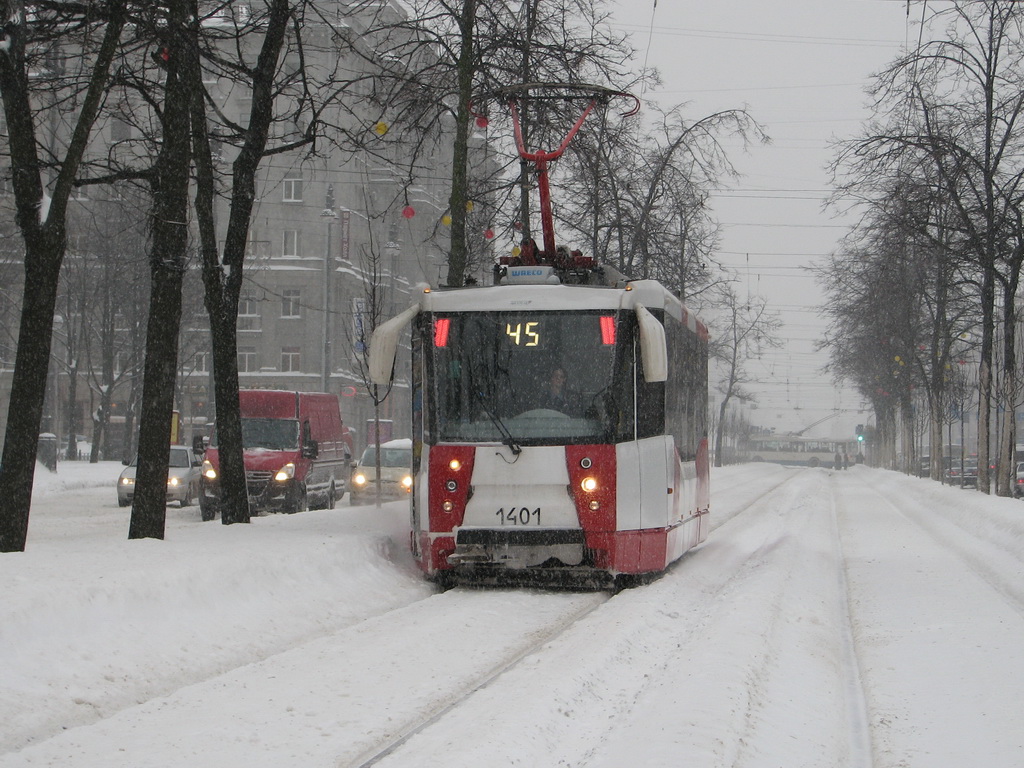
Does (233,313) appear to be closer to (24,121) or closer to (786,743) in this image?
(24,121)

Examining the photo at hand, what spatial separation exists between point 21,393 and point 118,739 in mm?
6067

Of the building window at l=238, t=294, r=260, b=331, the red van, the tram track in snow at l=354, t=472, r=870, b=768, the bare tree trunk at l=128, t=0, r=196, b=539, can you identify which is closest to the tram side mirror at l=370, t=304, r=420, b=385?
the bare tree trunk at l=128, t=0, r=196, b=539

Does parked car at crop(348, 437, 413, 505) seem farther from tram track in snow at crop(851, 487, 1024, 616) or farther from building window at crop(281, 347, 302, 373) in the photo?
building window at crop(281, 347, 302, 373)

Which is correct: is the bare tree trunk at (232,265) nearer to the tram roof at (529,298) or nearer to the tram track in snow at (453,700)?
the tram roof at (529,298)

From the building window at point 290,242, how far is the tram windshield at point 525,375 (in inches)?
2107

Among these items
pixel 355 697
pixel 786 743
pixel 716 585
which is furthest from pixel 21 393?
pixel 786 743

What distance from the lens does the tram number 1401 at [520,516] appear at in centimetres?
1172

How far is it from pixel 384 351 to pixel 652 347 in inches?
99.8

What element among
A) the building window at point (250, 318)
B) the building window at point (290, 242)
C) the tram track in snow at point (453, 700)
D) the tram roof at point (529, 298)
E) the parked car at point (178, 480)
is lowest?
the tram track in snow at point (453, 700)

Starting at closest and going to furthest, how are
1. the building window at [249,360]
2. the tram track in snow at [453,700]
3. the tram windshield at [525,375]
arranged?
the tram track in snow at [453,700] < the tram windshield at [525,375] < the building window at [249,360]

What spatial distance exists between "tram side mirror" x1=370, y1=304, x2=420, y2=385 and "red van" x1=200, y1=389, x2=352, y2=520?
1268cm

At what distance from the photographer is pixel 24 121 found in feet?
37.9

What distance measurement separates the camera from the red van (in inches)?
1019

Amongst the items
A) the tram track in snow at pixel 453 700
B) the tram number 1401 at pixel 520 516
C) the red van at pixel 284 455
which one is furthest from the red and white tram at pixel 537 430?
the red van at pixel 284 455
